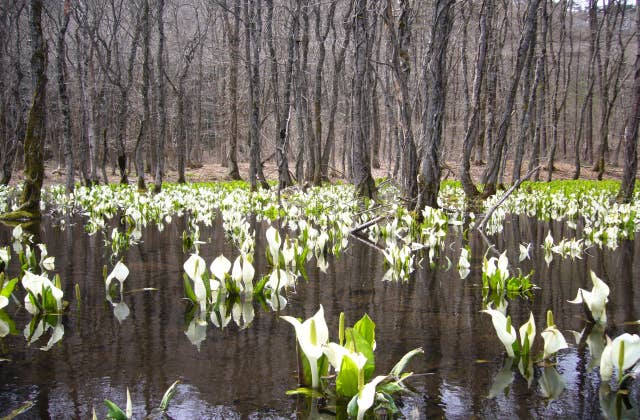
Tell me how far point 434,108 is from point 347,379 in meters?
7.58

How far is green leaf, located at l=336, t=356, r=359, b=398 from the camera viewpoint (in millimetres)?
1763

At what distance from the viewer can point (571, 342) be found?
2.70m

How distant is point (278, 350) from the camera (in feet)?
8.42

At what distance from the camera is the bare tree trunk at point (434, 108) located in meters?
8.70

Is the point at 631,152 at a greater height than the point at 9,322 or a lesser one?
greater

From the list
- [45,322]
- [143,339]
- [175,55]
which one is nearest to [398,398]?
[143,339]

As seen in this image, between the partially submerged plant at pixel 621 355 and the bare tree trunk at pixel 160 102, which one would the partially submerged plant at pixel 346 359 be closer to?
the partially submerged plant at pixel 621 355

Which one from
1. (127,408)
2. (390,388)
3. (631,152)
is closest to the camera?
(127,408)

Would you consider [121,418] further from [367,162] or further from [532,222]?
[367,162]

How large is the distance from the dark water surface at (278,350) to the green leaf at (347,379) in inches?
6.2

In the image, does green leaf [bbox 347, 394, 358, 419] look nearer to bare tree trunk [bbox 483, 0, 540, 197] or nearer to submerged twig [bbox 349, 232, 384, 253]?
submerged twig [bbox 349, 232, 384, 253]

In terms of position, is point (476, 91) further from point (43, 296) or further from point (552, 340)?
point (43, 296)

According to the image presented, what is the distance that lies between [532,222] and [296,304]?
7.81 m

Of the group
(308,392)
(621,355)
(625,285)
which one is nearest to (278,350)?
(308,392)
